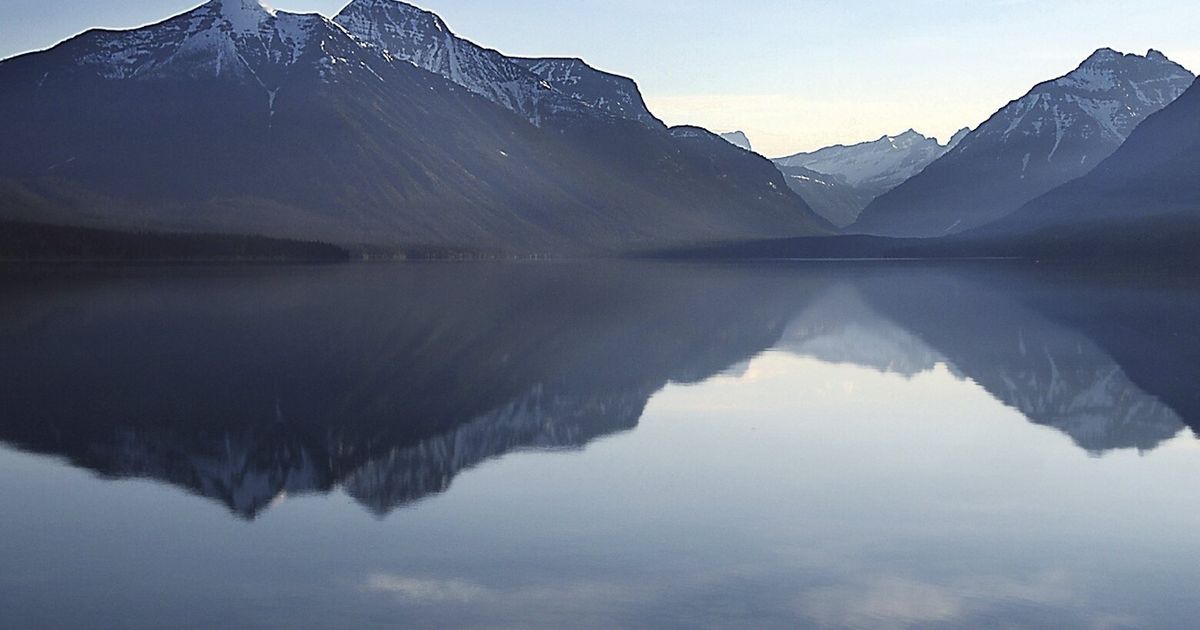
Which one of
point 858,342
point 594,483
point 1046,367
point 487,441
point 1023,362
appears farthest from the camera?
point 858,342

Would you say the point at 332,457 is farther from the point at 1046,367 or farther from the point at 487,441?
the point at 1046,367

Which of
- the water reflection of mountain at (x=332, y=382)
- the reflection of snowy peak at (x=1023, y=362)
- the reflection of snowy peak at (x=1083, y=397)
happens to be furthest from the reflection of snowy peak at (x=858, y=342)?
the reflection of snowy peak at (x=1083, y=397)

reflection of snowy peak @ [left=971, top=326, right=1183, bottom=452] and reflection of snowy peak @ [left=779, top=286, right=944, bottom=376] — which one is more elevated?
reflection of snowy peak @ [left=779, top=286, right=944, bottom=376]

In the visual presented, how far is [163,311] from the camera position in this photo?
68.8m

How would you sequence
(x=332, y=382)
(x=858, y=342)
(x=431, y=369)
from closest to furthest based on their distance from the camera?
1. (x=332, y=382)
2. (x=431, y=369)
3. (x=858, y=342)

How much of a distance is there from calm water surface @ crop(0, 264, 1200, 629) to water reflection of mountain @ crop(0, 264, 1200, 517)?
0.18m

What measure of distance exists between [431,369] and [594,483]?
18271mm

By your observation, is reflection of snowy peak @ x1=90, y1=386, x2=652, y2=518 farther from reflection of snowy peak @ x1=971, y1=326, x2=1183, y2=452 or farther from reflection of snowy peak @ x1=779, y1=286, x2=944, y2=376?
reflection of snowy peak @ x1=779, y1=286, x2=944, y2=376

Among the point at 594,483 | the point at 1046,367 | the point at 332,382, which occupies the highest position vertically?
the point at 1046,367

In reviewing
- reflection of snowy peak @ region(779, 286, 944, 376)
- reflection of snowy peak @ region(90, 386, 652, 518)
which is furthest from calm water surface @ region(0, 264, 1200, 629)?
reflection of snowy peak @ region(779, 286, 944, 376)

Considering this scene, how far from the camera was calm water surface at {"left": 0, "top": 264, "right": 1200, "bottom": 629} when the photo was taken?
15.8 m

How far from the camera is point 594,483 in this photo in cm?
2317

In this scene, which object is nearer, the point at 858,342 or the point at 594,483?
the point at 594,483

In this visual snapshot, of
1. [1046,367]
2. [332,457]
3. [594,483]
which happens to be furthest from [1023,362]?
[332,457]
